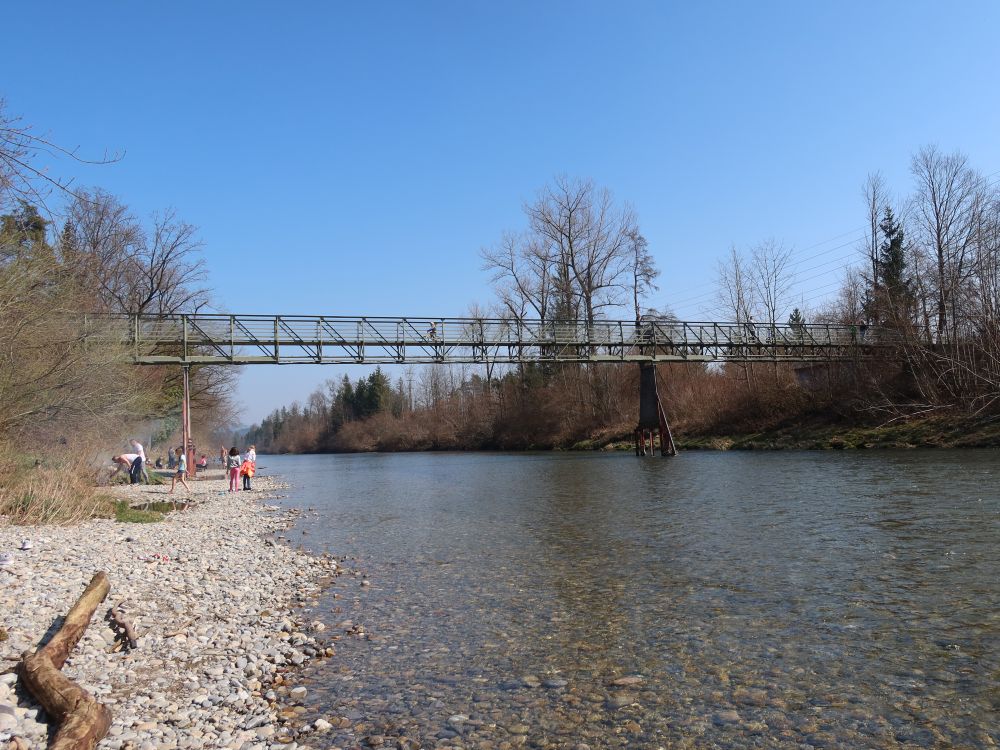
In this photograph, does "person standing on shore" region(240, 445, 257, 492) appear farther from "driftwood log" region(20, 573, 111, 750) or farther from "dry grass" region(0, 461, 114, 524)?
"driftwood log" region(20, 573, 111, 750)

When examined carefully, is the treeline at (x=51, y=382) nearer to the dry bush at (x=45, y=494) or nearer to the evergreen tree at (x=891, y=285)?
the dry bush at (x=45, y=494)

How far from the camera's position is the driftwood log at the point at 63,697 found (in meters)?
4.75

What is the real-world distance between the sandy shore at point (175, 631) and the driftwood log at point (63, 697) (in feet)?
0.31

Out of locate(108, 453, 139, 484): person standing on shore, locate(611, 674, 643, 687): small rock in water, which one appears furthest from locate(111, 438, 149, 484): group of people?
locate(611, 674, 643, 687): small rock in water

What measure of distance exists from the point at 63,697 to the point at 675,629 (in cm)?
584

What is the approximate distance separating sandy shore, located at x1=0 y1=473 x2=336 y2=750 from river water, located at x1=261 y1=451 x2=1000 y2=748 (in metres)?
0.49

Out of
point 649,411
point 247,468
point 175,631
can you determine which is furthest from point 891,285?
point 175,631

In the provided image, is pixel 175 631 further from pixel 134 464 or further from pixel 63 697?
pixel 134 464

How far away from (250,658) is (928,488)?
59.5ft

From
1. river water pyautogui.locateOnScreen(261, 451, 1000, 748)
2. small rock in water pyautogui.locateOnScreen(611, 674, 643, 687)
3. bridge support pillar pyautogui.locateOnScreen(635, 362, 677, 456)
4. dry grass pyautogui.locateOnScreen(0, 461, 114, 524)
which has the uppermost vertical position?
bridge support pillar pyautogui.locateOnScreen(635, 362, 677, 456)

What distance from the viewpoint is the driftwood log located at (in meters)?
4.75

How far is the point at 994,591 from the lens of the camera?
28.6ft

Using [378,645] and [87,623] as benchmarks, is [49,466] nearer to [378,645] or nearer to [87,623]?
[87,623]

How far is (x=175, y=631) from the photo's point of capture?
7.75m
